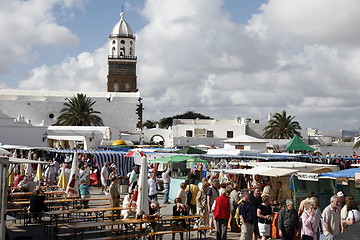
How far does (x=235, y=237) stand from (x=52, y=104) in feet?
172

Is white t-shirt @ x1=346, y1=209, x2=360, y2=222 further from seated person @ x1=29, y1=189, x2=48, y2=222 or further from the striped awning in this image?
the striped awning

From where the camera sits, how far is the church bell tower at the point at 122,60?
69106 mm

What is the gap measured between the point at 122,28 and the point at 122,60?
474 centimetres

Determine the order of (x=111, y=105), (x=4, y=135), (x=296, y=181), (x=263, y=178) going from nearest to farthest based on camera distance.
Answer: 1. (x=296, y=181)
2. (x=263, y=178)
3. (x=4, y=135)
4. (x=111, y=105)

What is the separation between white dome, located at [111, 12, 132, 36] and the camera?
6894cm

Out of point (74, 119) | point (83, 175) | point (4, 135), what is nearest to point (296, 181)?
point (83, 175)

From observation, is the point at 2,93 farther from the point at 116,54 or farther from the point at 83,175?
the point at 83,175

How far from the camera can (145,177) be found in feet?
38.3

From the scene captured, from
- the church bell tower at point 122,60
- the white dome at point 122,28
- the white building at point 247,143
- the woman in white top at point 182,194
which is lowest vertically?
the woman in white top at point 182,194

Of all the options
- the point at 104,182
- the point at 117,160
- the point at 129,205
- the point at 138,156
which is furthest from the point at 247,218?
the point at 117,160

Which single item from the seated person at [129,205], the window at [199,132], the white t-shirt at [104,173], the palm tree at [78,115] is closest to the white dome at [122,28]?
the window at [199,132]

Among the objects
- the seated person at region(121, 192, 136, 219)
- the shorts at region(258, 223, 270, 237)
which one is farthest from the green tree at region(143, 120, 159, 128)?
the shorts at region(258, 223, 270, 237)

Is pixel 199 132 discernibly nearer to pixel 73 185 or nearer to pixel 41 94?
pixel 41 94

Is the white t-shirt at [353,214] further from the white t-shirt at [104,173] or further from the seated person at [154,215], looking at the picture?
the white t-shirt at [104,173]
